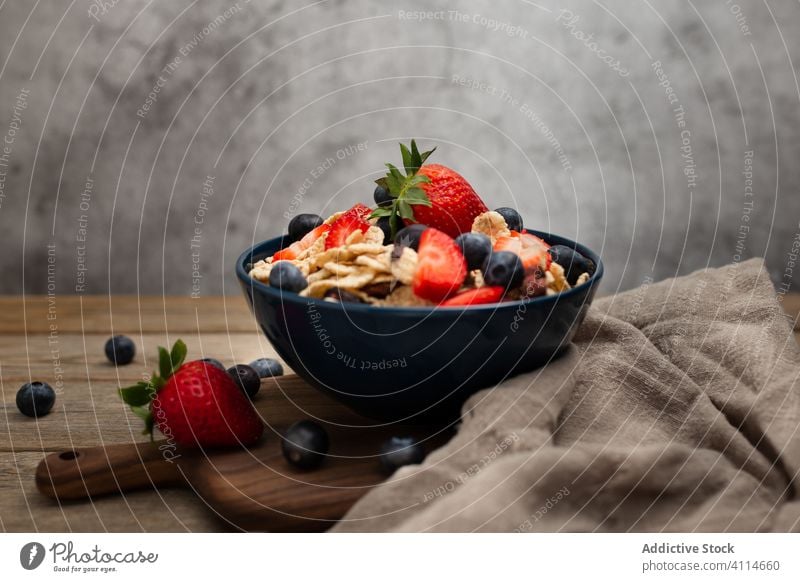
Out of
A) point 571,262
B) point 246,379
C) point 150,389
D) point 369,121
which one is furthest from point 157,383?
point 369,121

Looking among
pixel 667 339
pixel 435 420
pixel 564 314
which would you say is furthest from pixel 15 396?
pixel 667 339

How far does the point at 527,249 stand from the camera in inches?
35.5

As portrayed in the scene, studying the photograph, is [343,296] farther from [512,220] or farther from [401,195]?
[512,220]

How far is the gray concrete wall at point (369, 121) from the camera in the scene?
68.3 inches

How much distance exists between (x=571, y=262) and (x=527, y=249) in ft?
0.28

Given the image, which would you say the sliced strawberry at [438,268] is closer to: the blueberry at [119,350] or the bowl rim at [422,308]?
the bowl rim at [422,308]

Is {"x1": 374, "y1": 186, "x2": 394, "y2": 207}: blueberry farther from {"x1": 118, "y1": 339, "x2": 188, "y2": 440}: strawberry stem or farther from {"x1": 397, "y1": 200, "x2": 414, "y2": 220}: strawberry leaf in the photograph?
{"x1": 118, "y1": 339, "x2": 188, "y2": 440}: strawberry stem

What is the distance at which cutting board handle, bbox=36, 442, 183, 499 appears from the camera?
0.84 metres

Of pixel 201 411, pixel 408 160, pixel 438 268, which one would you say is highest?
pixel 408 160

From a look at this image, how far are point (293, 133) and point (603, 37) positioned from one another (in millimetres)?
687

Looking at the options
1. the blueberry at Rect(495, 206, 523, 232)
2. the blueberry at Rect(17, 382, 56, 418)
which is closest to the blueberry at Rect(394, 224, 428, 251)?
the blueberry at Rect(495, 206, 523, 232)

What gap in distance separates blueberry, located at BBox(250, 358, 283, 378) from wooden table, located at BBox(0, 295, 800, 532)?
4.0 inches
